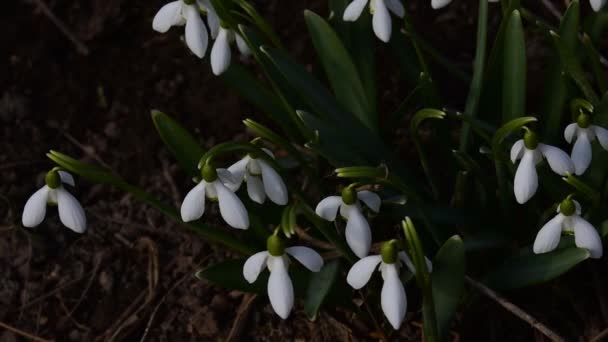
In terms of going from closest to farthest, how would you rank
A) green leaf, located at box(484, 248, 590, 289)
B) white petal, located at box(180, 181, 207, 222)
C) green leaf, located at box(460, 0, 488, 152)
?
white petal, located at box(180, 181, 207, 222) < green leaf, located at box(484, 248, 590, 289) < green leaf, located at box(460, 0, 488, 152)

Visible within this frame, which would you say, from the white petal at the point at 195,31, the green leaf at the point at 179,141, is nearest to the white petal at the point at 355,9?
the white petal at the point at 195,31

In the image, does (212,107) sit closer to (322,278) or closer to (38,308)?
(38,308)

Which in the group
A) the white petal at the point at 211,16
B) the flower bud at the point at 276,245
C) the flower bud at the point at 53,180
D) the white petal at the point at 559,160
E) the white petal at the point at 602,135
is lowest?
the white petal at the point at 602,135

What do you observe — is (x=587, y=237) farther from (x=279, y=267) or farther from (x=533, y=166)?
(x=279, y=267)

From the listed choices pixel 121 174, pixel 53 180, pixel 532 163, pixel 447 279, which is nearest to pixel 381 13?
pixel 532 163

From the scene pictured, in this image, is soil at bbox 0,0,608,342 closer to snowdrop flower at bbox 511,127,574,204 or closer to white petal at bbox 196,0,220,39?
snowdrop flower at bbox 511,127,574,204

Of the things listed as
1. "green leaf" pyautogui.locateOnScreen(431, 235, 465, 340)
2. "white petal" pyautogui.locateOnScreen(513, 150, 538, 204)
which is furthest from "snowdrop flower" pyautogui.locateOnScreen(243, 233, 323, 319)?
"white petal" pyautogui.locateOnScreen(513, 150, 538, 204)

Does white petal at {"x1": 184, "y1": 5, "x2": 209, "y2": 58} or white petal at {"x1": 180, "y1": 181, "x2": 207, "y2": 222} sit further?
white petal at {"x1": 184, "y1": 5, "x2": 209, "y2": 58}

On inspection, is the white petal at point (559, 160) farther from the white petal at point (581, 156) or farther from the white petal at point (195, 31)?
the white petal at point (195, 31)

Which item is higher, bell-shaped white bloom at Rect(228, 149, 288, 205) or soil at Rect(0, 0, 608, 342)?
bell-shaped white bloom at Rect(228, 149, 288, 205)
